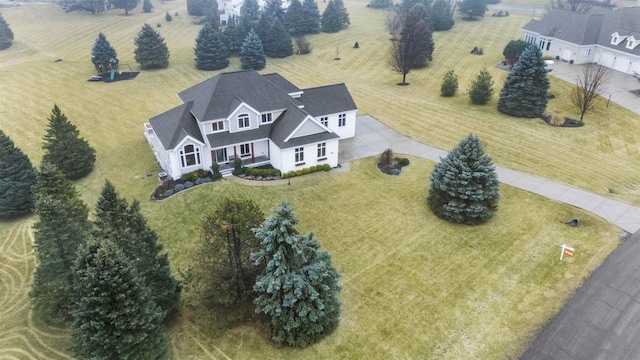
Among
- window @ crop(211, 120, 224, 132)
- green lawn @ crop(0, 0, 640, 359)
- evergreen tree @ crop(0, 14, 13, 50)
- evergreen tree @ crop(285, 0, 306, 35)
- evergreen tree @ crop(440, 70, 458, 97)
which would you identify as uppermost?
evergreen tree @ crop(285, 0, 306, 35)

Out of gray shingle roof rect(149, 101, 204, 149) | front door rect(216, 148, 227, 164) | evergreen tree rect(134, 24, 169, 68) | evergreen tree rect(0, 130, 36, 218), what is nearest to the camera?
evergreen tree rect(0, 130, 36, 218)

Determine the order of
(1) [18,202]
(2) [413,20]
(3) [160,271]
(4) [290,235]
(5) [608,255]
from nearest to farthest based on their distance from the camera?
(4) [290,235] < (3) [160,271] < (5) [608,255] < (1) [18,202] < (2) [413,20]

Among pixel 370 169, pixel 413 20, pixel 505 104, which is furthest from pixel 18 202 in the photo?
pixel 413 20

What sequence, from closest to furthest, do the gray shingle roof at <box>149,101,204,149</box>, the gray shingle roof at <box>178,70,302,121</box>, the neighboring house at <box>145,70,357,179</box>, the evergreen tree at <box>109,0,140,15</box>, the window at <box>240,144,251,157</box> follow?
the gray shingle roof at <box>149,101,204,149</box> < the neighboring house at <box>145,70,357,179</box> < the gray shingle roof at <box>178,70,302,121</box> < the window at <box>240,144,251,157</box> < the evergreen tree at <box>109,0,140,15</box>

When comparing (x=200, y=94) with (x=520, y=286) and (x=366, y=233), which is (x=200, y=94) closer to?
(x=366, y=233)

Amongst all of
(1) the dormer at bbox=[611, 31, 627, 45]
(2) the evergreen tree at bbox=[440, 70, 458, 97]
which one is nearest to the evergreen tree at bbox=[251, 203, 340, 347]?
(2) the evergreen tree at bbox=[440, 70, 458, 97]

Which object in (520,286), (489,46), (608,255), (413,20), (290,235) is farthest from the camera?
(489,46)

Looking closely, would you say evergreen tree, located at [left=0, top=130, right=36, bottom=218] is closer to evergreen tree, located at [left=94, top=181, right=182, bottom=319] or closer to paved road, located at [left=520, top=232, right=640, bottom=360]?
evergreen tree, located at [left=94, top=181, right=182, bottom=319]
